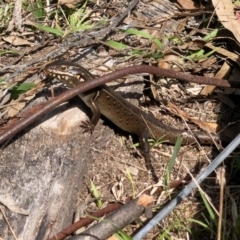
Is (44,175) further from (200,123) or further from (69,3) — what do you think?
(69,3)

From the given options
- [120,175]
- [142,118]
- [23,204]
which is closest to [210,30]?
[142,118]

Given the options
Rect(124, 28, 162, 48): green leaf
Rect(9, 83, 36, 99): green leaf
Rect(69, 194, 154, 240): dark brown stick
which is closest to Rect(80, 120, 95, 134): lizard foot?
Rect(9, 83, 36, 99): green leaf

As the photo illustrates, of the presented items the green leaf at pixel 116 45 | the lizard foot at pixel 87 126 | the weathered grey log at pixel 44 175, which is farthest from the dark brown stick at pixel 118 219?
the green leaf at pixel 116 45

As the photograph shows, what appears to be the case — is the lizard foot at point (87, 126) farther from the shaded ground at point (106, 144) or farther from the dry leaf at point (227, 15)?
the dry leaf at point (227, 15)

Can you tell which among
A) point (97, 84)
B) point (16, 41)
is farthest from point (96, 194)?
point (16, 41)

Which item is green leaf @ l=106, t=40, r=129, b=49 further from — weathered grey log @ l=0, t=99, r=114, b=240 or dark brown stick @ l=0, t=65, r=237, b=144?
weathered grey log @ l=0, t=99, r=114, b=240

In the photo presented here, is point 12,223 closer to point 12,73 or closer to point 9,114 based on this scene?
point 9,114

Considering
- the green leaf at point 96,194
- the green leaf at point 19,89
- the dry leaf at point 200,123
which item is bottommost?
the green leaf at point 96,194
